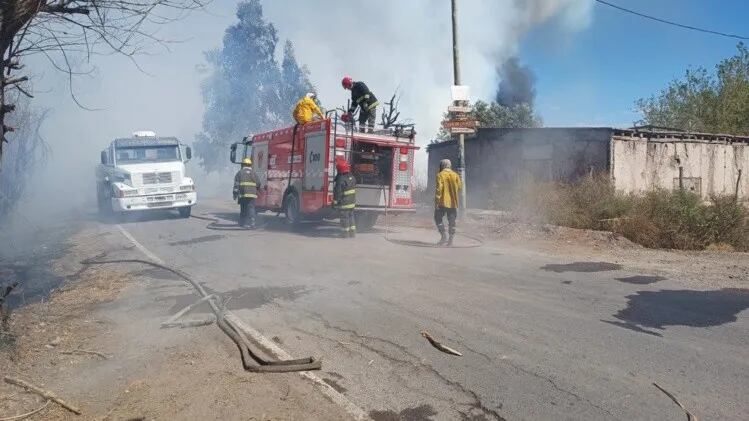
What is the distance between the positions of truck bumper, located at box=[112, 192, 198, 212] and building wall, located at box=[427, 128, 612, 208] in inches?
397

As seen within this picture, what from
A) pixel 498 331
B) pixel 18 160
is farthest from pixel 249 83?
pixel 498 331

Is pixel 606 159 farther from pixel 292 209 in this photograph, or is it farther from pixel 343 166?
pixel 292 209

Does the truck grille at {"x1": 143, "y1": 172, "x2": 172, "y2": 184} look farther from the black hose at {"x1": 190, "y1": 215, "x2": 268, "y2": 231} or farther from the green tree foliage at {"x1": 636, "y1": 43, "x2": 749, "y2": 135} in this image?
the green tree foliage at {"x1": 636, "y1": 43, "x2": 749, "y2": 135}

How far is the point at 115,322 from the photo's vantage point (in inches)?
228

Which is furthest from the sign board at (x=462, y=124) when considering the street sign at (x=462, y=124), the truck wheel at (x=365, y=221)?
the truck wheel at (x=365, y=221)

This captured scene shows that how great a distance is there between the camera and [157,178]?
52.9ft

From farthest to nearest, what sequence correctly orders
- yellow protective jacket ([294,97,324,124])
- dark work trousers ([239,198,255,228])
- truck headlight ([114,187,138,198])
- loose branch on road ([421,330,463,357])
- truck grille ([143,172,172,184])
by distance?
truck grille ([143,172,172,184]) < truck headlight ([114,187,138,198]) < dark work trousers ([239,198,255,228]) < yellow protective jacket ([294,97,324,124]) < loose branch on road ([421,330,463,357])

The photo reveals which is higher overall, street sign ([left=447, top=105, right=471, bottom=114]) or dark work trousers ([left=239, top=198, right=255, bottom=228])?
street sign ([left=447, top=105, right=471, bottom=114])

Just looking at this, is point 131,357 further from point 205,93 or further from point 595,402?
point 205,93

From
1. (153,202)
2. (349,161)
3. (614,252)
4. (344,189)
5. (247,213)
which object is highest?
(349,161)

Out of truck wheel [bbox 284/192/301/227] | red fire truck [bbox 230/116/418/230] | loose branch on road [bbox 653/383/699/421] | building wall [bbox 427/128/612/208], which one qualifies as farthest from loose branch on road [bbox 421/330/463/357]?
building wall [bbox 427/128/612/208]

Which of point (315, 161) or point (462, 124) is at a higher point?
point (462, 124)

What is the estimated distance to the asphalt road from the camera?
12.0 feet

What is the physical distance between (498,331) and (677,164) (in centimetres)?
1725
